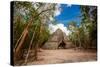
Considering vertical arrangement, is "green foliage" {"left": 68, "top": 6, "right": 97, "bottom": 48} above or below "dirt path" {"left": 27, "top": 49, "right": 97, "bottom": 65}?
above

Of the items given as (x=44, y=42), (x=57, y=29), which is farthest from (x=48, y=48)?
(x=57, y=29)

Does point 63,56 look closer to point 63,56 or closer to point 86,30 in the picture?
point 63,56

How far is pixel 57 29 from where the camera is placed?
2.39 metres

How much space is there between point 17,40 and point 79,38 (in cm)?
78

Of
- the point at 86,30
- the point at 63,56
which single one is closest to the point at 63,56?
the point at 63,56

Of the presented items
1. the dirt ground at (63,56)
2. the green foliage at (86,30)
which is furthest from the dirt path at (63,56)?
the green foliage at (86,30)

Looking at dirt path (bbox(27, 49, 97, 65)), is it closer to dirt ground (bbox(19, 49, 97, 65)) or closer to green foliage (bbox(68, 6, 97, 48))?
dirt ground (bbox(19, 49, 97, 65))

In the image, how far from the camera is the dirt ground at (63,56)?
2.30 metres

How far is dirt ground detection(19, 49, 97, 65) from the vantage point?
2303 mm

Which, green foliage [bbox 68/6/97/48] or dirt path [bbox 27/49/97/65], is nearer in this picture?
dirt path [bbox 27/49/97/65]

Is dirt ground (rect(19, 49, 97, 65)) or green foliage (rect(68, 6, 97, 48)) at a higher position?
green foliage (rect(68, 6, 97, 48))

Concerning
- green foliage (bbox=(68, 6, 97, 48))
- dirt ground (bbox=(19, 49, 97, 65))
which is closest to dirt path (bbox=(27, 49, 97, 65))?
dirt ground (bbox=(19, 49, 97, 65))

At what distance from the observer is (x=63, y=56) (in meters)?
2.42
